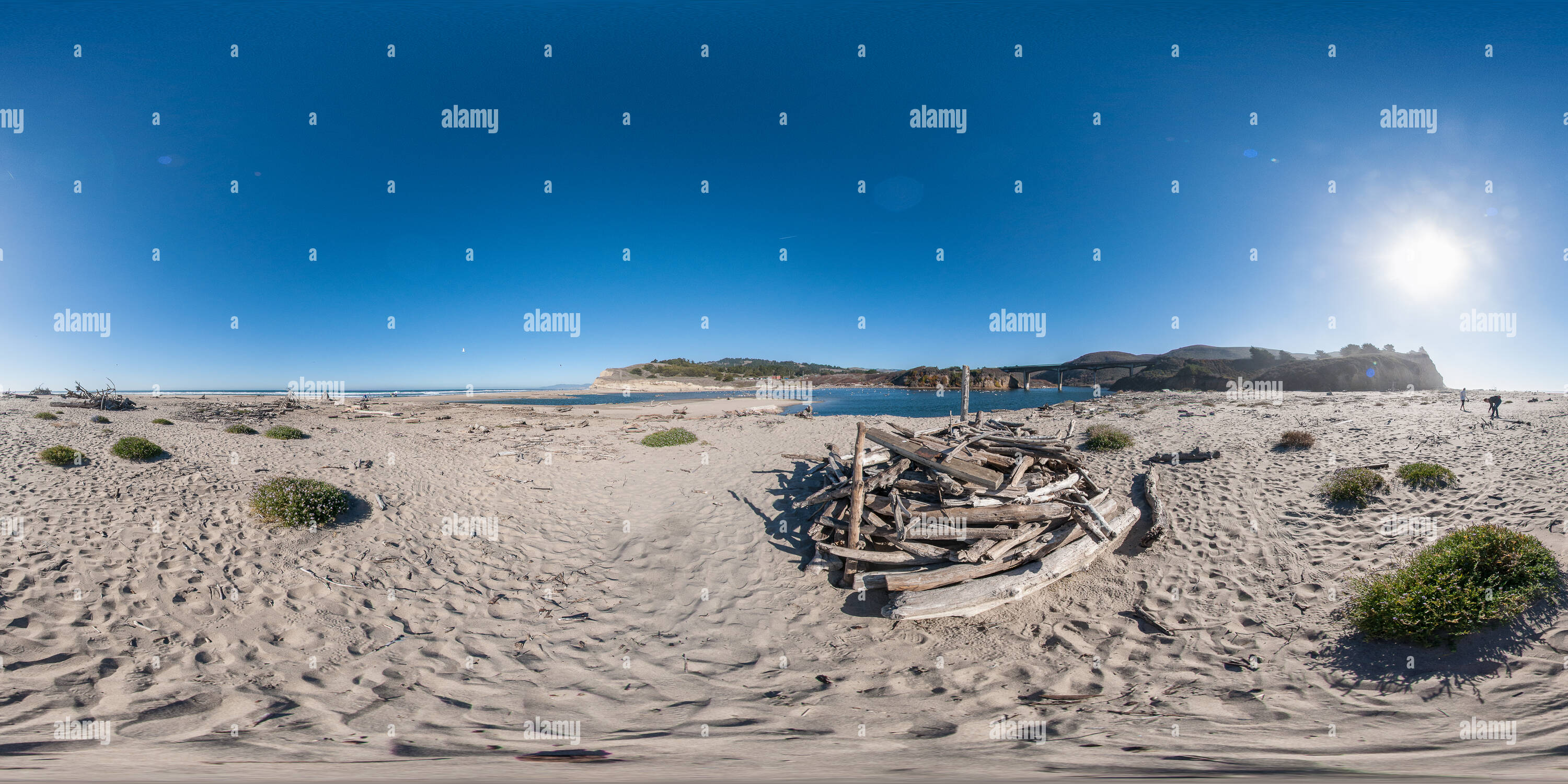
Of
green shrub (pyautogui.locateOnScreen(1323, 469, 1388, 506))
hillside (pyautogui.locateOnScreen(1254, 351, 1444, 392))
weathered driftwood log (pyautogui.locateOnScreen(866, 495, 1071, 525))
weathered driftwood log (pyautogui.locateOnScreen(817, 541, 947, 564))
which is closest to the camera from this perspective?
weathered driftwood log (pyautogui.locateOnScreen(817, 541, 947, 564))

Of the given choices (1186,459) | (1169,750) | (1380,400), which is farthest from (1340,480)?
(1380,400)

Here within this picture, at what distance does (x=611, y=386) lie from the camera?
384 feet

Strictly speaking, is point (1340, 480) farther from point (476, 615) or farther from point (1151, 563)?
point (476, 615)

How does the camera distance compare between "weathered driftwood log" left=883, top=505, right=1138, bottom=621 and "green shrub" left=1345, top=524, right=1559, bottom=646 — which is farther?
"weathered driftwood log" left=883, top=505, right=1138, bottom=621

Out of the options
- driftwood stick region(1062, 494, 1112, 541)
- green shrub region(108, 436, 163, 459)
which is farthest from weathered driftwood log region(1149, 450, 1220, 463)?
green shrub region(108, 436, 163, 459)

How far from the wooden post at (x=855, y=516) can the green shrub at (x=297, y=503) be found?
35.3ft

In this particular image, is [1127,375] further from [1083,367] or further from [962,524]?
[962,524]

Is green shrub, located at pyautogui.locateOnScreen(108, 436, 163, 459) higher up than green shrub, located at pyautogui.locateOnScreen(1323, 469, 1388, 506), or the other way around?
green shrub, located at pyautogui.locateOnScreen(108, 436, 163, 459)

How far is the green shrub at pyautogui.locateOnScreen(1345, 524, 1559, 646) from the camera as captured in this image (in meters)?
5.48

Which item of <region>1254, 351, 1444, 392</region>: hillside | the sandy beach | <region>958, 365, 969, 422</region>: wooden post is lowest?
the sandy beach

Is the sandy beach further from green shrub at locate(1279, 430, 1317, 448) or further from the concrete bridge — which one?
the concrete bridge

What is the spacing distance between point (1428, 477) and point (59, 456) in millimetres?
32531

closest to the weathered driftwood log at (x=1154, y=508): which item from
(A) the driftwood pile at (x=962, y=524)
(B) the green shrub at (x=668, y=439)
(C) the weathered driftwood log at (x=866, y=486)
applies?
(A) the driftwood pile at (x=962, y=524)

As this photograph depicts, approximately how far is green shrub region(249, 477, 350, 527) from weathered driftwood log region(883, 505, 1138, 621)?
11.6 m
